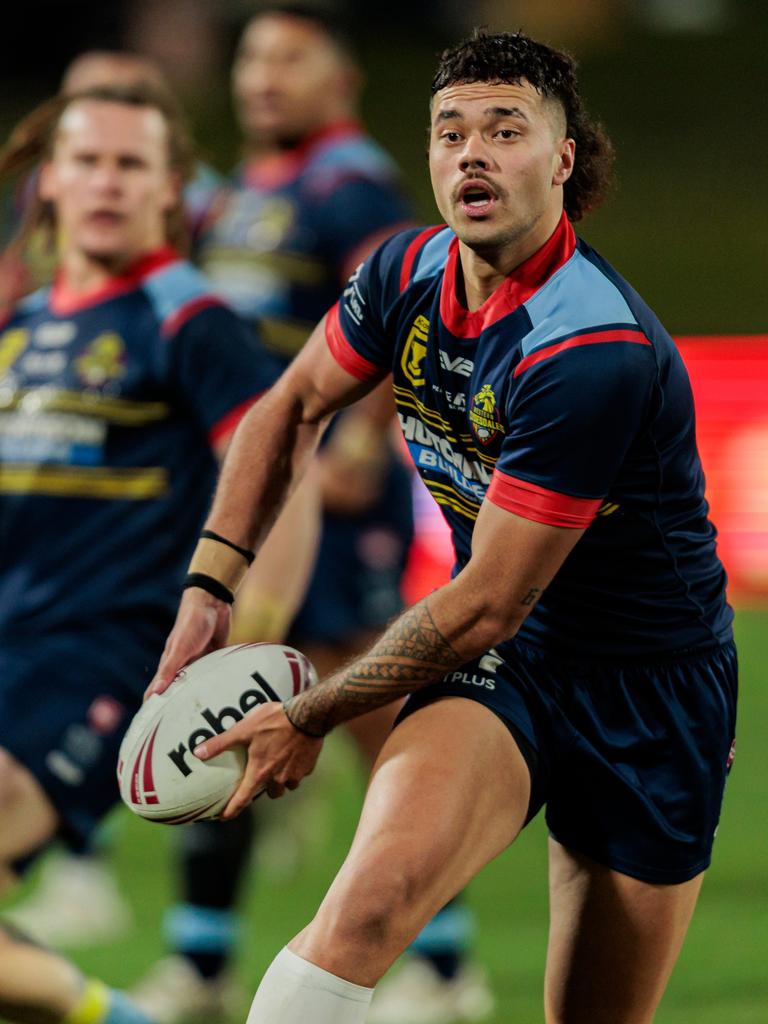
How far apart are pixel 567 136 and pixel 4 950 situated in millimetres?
1861

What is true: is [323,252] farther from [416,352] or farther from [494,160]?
[494,160]

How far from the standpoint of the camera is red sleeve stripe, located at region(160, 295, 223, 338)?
3836 mm

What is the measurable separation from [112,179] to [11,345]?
1.41 ft

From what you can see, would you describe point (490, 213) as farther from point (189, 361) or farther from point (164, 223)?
point (164, 223)

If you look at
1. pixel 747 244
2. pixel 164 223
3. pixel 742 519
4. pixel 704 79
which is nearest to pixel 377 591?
pixel 164 223

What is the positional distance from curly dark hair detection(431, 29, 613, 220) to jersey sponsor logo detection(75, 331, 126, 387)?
3.96 feet

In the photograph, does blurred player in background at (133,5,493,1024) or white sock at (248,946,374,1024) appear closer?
white sock at (248,946,374,1024)

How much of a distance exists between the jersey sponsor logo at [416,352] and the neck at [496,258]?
0.10 meters

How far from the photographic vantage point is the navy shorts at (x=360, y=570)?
525 cm

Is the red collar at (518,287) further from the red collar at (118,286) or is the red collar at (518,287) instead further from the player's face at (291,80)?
the player's face at (291,80)

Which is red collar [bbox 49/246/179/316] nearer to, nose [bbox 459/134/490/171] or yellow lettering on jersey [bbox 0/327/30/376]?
yellow lettering on jersey [bbox 0/327/30/376]

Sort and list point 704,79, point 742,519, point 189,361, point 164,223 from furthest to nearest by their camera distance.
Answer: point 704,79 < point 742,519 < point 164,223 < point 189,361

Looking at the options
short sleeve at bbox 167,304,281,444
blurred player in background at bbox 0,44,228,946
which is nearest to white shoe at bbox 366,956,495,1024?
blurred player in background at bbox 0,44,228,946

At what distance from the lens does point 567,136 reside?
286 centimetres
